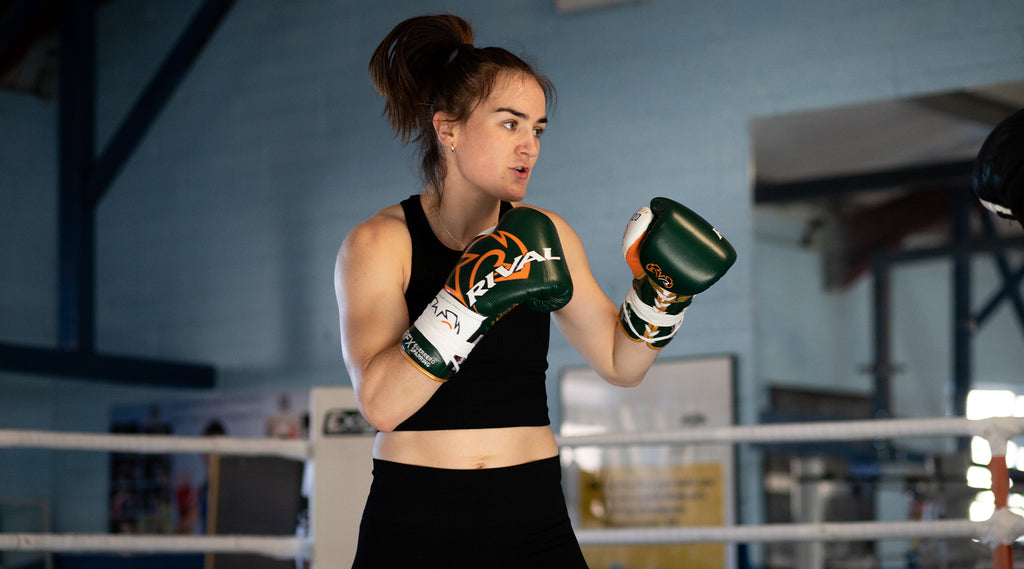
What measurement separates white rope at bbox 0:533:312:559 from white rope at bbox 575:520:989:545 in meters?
0.60

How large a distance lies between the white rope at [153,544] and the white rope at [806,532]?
598mm

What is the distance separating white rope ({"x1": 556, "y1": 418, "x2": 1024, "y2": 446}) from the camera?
5.90 ft

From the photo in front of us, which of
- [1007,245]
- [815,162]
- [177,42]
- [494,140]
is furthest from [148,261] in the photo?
[494,140]

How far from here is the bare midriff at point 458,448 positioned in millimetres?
1291

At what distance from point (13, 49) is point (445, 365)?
17.6 feet

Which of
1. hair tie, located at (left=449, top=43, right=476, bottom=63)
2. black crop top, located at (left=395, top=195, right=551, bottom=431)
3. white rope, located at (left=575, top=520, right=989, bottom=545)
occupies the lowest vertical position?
white rope, located at (left=575, top=520, right=989, bottom=545)

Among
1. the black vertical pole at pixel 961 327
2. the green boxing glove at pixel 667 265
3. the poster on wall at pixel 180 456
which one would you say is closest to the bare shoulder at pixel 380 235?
the green boxing glove at pixel 667 265

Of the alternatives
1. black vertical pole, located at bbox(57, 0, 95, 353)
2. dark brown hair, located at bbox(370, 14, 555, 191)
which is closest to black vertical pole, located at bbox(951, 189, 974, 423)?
dark brown hair, located at bbox(370, 14, 555, 191)

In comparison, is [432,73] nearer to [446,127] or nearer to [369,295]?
[446,127]

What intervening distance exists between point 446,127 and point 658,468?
9.36 feet

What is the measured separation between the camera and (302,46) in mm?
5145

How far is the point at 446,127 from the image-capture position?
56.1 inches

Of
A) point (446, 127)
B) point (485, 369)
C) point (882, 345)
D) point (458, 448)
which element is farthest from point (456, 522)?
point (882, 345)

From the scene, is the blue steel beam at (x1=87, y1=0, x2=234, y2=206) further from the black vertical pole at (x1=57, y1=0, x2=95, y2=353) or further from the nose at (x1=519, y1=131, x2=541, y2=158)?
the nose at (x1=519, y1=131, x2=541, y2=158)
